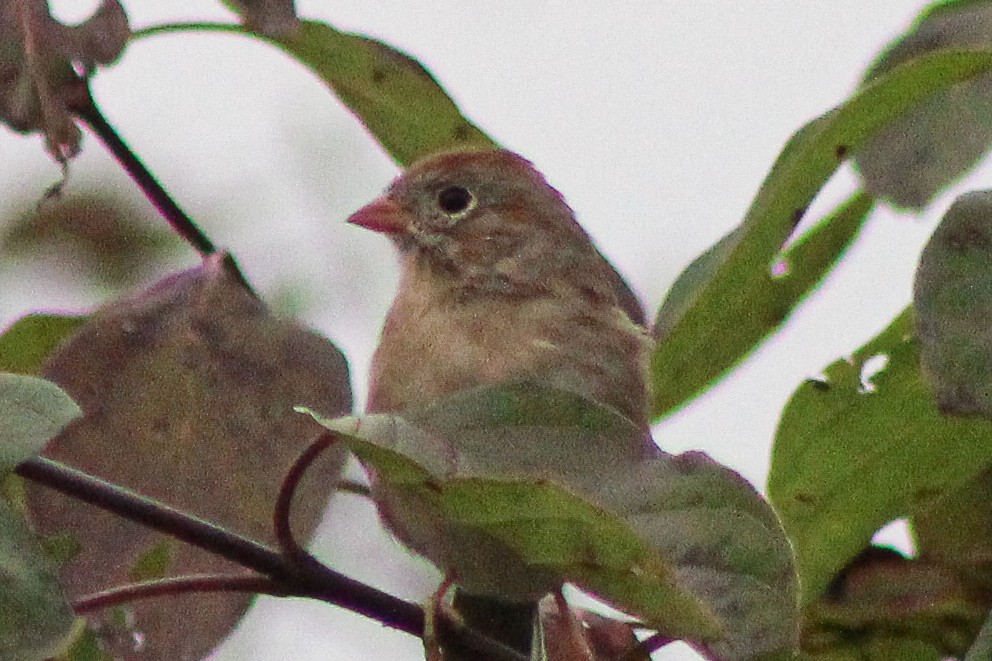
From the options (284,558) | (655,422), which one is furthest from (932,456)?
(284,558)

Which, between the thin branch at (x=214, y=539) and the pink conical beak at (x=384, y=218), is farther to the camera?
the pink conical beak at (x=384, y=218)

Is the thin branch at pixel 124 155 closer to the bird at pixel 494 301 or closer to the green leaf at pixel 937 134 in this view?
the bird at pixel 494 301

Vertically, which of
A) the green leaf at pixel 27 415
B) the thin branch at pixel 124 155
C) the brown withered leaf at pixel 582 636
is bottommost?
the brown withered leaf at pixel 582 636

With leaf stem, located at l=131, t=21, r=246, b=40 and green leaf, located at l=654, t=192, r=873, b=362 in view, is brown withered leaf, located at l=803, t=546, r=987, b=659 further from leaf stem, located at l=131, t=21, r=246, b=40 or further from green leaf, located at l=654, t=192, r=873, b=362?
leaf stem, located at l=131, t=21, r=246, b=40

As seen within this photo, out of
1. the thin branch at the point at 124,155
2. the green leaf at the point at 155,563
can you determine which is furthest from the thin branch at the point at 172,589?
the thin branch at the point at 124,155

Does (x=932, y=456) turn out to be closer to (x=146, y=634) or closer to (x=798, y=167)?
(x=798, y=167)

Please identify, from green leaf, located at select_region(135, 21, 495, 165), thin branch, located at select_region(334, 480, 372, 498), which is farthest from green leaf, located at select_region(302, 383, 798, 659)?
green leaf, located at select_region(135, 21, 495, 165)

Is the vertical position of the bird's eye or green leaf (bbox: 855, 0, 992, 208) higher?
green leaf (bbox: 855, 0, 992, 208)
